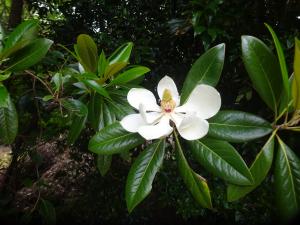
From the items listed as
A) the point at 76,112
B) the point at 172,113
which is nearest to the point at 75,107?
the point at 76,112

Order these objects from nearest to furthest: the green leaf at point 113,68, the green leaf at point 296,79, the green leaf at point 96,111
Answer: the green leaf at point 296,79, the green leaf at point 113,68, the green leaf at point 96,111

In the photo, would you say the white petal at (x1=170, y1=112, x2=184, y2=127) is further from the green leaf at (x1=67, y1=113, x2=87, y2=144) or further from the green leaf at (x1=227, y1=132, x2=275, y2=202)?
the green leaf at (x1=67, y1=113, x2=87, y2=144)

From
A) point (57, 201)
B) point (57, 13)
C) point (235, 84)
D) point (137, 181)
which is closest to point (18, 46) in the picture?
point (137, 181)

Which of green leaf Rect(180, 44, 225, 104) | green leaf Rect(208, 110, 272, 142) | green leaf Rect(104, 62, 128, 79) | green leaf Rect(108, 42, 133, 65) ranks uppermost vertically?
green leaf Rect(108, 42, 133, 65)

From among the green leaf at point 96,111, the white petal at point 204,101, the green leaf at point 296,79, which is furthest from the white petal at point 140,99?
the green leaf at point 296,79

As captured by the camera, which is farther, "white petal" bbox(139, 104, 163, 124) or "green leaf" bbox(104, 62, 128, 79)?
"green leaf" bbox(104, 62, 128, 79)

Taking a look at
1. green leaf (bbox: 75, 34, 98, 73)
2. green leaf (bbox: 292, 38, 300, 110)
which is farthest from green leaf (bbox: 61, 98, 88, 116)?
green leaf (bbox: 292, 38, 300, 110)

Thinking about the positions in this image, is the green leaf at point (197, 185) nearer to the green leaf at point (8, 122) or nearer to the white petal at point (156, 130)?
the white petal at point (156, 130)
